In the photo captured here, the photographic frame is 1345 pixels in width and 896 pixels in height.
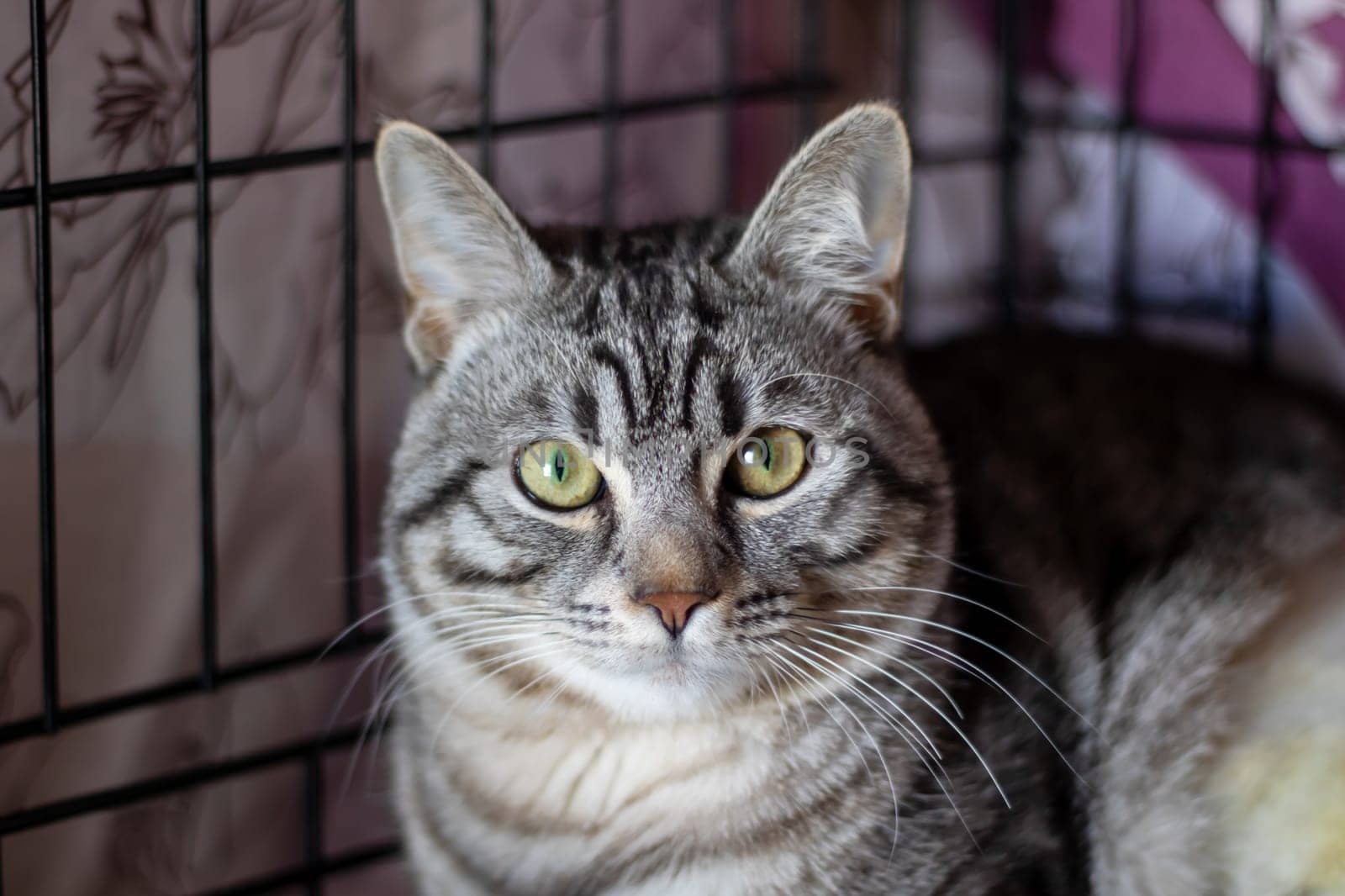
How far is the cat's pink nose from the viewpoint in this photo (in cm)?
117

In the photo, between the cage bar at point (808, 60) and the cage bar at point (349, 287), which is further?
the cage bar at point (808, 60)

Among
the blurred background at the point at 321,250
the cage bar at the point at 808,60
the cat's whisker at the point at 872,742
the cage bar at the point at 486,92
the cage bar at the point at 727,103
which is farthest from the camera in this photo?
the cage bar at the point at 808,60

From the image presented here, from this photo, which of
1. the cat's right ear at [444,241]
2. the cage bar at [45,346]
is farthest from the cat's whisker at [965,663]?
the cage bar at [45,346]

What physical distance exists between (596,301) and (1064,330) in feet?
2.74

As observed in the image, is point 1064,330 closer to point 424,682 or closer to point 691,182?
point 691,182

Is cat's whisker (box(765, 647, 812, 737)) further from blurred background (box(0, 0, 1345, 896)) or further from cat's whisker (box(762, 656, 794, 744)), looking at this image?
blurred background (box(0, 0, 1345, 896))

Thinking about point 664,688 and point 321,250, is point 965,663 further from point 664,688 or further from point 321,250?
point 321,250

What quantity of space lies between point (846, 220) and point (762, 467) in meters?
0.25

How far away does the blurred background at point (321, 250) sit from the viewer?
1427 millimetres

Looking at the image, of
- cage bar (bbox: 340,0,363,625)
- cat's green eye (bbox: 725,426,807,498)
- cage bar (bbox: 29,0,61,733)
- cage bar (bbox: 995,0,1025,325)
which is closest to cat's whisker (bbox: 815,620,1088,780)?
cat's green eye (bbox: 725,426,807,498)

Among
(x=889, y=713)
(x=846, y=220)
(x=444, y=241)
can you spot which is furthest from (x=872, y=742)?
(x=444, y=241)

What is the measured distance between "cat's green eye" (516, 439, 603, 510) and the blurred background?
28 centimetres

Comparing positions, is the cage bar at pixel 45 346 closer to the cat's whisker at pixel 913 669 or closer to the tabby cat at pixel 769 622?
the tabby cat at pixel 769 622

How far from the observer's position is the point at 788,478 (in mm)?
1267
